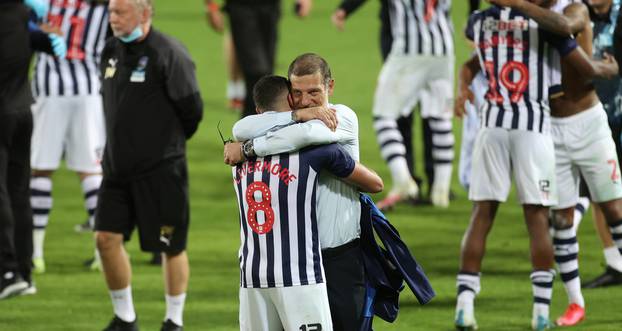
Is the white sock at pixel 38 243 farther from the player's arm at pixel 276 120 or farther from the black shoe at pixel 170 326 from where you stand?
the player's arm at pixel 276 120

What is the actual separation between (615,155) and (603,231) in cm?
112

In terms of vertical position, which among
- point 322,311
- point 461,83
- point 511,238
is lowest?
point 511,238

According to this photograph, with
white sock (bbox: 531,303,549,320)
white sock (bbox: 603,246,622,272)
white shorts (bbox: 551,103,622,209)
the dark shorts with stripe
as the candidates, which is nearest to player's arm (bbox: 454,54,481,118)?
white shorts (bbox: 551,103,622,209)

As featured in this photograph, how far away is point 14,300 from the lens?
8.73m

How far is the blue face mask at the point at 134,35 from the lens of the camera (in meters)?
7.60

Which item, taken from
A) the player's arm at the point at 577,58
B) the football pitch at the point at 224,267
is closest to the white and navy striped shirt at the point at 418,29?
the football pitch at the point at 224,267

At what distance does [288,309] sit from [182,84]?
2550 mm

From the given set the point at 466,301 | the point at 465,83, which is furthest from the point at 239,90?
the point at 466,301

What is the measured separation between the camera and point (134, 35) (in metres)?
7.61

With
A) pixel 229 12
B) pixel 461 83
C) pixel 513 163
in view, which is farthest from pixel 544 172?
pixel 229 12

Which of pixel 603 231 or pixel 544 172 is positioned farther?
pixel 603 231

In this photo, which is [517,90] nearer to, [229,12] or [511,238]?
[511,238]

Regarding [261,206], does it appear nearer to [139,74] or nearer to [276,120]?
[276,120]

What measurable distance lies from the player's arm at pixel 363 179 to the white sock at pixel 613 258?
3712 mm
